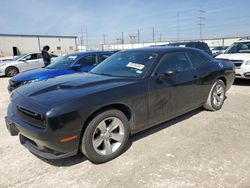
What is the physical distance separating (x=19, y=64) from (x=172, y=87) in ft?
37.1

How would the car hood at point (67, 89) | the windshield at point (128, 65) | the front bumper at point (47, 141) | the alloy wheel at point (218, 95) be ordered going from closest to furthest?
1. the front bumper at point (47, 141)
2. the car hood at point (67, 89)
3. the windshield at point (128, 65)
4. the alloy wheel at point (218, 95)

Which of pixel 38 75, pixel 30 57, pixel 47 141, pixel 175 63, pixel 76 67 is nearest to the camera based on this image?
pixel 47 141

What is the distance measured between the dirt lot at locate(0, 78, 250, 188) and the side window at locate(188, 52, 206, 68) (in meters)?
1.30

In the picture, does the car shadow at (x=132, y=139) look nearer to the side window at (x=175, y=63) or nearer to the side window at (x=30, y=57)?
the side window at (x=175, y=63)

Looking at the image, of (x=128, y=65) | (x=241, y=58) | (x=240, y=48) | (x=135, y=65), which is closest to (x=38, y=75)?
(x=128, y=65)

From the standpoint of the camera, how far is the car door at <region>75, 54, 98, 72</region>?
Result: 274 inches

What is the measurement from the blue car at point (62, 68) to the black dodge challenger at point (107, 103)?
257cm

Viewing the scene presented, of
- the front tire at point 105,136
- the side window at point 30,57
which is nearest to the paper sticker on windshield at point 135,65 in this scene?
the front tire at point 105,136

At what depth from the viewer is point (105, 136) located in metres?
3.00

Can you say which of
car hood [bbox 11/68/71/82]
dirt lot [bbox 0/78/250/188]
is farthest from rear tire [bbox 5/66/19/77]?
dirt lot [bbox 0/78/250/188]

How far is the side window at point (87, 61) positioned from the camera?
7022 millimetres

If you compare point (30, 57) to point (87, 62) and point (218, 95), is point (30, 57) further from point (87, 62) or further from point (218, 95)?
point (218, 95)

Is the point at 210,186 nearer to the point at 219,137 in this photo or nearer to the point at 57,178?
the point at 219,137

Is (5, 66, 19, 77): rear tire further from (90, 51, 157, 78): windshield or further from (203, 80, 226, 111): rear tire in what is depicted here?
(203, 80, 226, 111): rear tire
